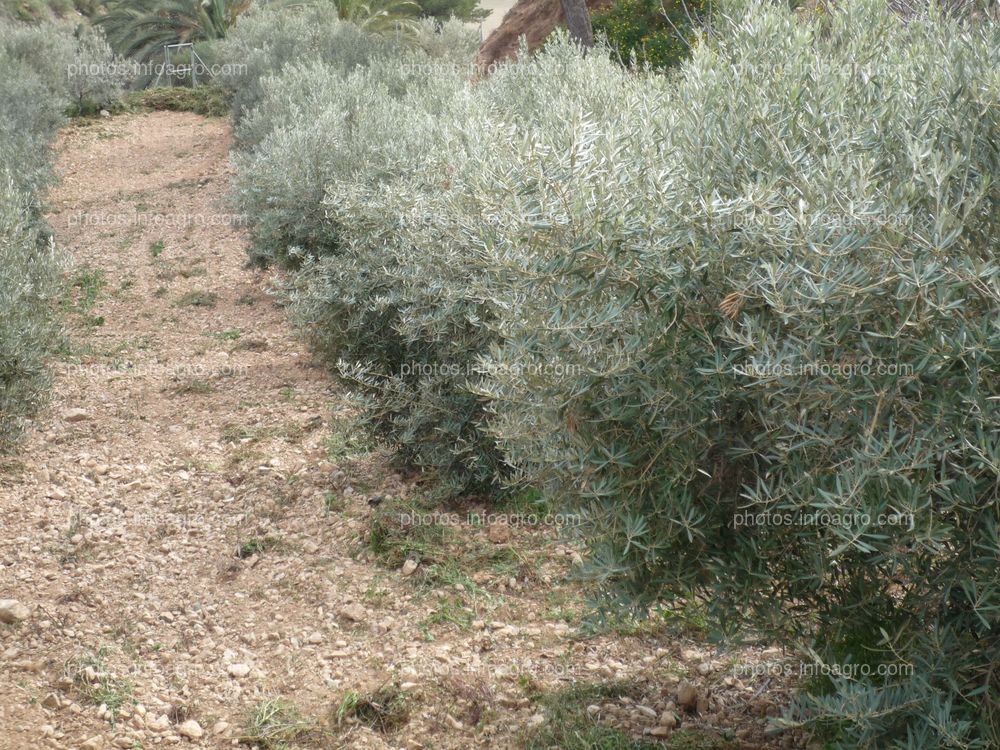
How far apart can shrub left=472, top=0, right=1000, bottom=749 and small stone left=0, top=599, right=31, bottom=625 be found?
3.18m

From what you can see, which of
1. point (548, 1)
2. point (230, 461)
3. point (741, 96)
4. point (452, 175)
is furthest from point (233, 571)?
point (548, 1)

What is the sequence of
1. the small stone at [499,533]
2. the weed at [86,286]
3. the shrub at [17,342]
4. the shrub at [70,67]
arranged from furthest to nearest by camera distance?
the shrub at [70,67] < the weed at [86,286] < the shrub at [17,342] < the small stone at [499,533]

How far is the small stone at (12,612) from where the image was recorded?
16.3 feet

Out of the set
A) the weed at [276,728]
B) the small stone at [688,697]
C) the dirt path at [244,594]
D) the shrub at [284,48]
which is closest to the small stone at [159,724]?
the dirt path at [244,594]

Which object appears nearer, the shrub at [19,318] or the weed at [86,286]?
the shrub at [19,318]

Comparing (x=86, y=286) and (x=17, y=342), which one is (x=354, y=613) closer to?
(x=17, y=342)

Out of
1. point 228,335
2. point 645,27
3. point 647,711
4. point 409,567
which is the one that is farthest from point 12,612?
point 645,27

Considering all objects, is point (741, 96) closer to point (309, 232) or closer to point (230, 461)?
point (230, 461)

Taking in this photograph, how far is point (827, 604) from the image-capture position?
313 cm

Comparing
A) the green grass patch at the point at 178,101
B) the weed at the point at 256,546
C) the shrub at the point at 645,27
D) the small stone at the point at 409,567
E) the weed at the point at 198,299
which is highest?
the shrub at the point at 645,27

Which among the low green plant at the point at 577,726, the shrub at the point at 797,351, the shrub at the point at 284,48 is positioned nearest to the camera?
the shrub at the point at 797,351

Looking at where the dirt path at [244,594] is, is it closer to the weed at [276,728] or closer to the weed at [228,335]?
the weed at [276,728]

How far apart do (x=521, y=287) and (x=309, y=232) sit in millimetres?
5942

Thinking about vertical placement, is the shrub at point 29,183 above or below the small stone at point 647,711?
above
